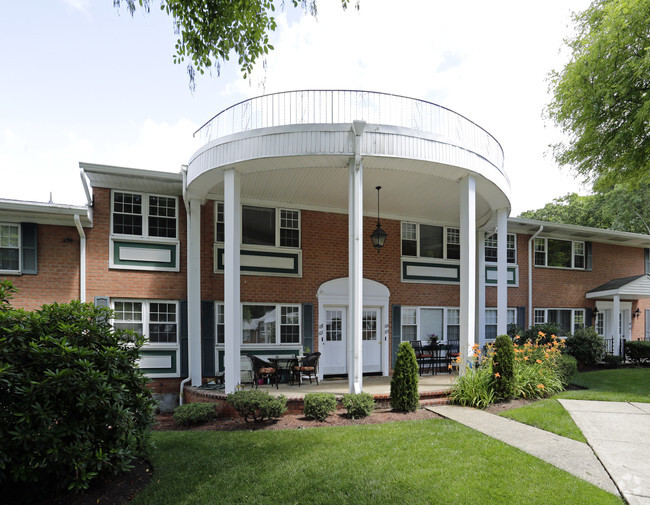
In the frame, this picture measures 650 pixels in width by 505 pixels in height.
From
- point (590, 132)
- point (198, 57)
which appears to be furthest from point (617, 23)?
point (198, 57)

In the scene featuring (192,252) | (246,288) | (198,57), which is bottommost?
(246,288)

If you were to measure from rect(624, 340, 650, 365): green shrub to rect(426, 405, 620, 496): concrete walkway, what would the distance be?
37.4 feet

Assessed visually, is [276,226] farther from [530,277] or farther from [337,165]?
[530,277]

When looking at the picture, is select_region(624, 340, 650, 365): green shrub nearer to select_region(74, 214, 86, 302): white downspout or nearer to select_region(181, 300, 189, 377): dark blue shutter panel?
select_region(181, 300, 189, 377): dark blue shutter panel

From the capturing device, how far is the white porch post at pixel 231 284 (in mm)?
8047

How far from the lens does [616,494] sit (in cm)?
425

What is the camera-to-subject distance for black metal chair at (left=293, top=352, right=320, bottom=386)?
32.2 ft

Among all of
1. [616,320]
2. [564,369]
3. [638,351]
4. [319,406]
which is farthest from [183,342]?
[638,351]

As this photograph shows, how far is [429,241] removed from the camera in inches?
526

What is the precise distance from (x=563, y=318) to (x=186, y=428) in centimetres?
1468

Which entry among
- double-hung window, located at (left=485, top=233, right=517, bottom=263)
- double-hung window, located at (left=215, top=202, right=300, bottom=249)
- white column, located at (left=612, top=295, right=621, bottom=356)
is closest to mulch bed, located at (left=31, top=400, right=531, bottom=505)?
double-hung window, located at (left=215, top=202, right=300, bottom=249)

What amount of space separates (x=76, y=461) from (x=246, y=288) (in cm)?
693

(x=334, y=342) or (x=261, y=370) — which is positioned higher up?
(x=334, y=342)

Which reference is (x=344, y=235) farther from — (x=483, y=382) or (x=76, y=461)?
(x=76, y=461)
